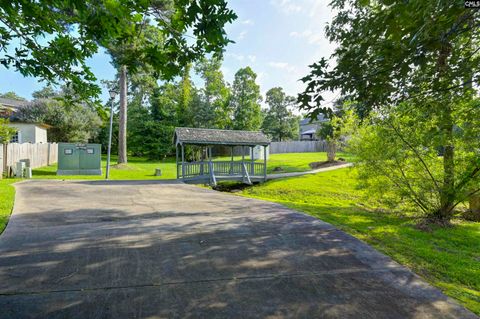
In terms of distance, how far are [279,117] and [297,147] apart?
32.5ft

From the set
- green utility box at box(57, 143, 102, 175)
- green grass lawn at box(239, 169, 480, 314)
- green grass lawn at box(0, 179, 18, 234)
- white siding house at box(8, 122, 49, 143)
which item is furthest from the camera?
white siding house at box(8, 122, 49, 143)

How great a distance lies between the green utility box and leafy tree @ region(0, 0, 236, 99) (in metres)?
14.4

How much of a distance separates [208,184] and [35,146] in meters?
11.7

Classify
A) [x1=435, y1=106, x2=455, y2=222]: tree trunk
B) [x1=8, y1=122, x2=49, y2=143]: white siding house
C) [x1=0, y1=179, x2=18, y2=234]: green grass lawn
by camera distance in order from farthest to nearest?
1. [x1=8, y1=122, x2=49, y2=143]: white siding house
2. [x1=435, y1=106, x2=455, y2=222]: tree trunk
3. [x1=0, y1=179, x2=18, y2=234]: green grass lawn

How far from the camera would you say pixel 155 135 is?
1286 inches

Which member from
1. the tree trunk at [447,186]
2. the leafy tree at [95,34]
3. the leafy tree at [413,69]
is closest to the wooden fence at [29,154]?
the leafy tree at [95,34]

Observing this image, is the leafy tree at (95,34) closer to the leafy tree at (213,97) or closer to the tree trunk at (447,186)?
the tree trunk at (447,186)

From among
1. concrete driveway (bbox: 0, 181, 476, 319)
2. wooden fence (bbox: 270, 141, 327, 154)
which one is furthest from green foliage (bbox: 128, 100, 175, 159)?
concrete driveway (bbox: 0, 181, 476, 319)

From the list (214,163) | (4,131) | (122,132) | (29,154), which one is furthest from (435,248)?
(122,132)

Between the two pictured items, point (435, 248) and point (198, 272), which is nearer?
point (198, 272)

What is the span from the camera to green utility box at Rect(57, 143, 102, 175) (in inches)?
661

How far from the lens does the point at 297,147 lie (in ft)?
143

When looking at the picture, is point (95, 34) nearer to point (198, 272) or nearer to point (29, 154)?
point (198, 272)

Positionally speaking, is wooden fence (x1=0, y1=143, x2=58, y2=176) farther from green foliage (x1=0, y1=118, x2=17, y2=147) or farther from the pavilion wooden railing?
the pavilion wooden railing
